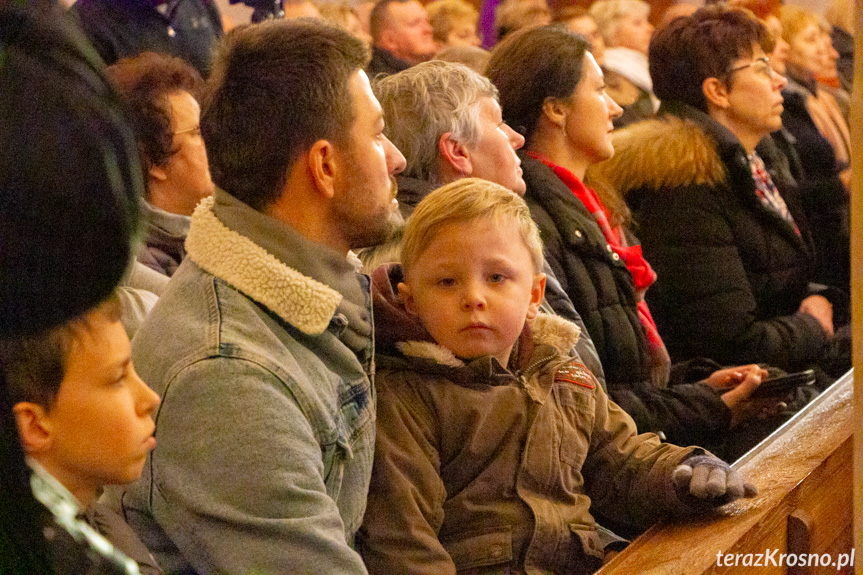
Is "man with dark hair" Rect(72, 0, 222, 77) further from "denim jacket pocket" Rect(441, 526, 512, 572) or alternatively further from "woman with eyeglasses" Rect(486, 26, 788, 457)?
"denim jacket pocket" Rect(441, 526, 512, 572)

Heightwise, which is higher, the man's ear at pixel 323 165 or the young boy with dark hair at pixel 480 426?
the man's ear at pixel 323 165

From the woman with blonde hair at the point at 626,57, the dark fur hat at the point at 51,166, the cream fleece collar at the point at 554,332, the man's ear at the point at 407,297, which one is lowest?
the woman with blonde hair at the point at 626,57

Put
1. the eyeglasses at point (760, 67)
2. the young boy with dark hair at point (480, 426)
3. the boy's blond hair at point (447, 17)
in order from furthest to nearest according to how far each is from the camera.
A: the boy's blond hair at point (447, 17)
the eyeglasses at point (760, 67)
the young boy with dark hair at point (480, 426)

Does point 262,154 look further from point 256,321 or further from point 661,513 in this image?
point 661,513

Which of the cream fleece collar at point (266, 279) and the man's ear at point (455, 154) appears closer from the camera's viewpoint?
the cream fleece collar at point (266, 279)

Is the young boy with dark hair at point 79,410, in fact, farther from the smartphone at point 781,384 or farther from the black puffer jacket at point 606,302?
the smartphone at point 781,384

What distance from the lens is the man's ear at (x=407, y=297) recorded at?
5.43 feet

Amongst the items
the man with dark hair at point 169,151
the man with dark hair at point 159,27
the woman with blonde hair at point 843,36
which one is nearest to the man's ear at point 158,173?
the man with dark hair at point 169,151

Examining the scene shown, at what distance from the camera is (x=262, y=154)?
1.36 m

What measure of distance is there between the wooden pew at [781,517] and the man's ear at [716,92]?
977 millimetres


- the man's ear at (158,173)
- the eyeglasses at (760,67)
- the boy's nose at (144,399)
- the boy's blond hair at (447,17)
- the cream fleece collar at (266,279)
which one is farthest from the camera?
the boy's blond hair at (447,17)

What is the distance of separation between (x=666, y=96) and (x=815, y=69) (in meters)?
2.25

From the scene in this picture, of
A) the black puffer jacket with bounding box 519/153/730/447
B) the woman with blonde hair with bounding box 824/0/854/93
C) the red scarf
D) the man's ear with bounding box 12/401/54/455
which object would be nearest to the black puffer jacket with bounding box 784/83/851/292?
the woman with blonde hair with bounding box 824/0/854/93

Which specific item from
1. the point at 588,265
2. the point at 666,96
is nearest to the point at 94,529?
the point at 588,265
